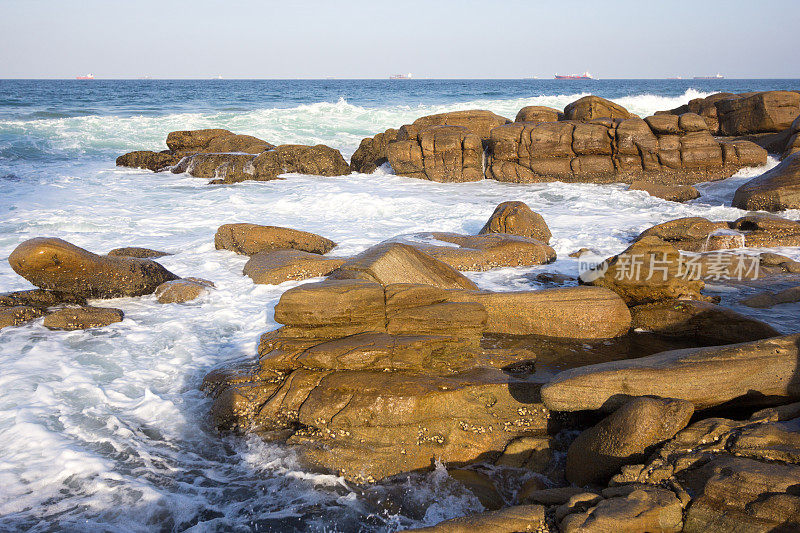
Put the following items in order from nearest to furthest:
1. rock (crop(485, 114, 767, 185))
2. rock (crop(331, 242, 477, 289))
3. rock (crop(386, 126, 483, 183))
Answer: rock (crop(331, 242, 477, 289)) → rock (crop(485, 114, 767, 185)) → rock (crop(386, 126, 483, 183))

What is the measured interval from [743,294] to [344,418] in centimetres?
534

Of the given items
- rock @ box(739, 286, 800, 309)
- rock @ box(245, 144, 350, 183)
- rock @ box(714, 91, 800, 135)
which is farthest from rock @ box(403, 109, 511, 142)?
rock @ box(739, 286, 800, 309)

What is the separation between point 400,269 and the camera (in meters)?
6.41

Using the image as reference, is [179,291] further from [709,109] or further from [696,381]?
[709,109]

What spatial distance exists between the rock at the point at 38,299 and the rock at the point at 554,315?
5.11m

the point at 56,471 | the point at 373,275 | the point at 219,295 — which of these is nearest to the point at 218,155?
the point at 219,295

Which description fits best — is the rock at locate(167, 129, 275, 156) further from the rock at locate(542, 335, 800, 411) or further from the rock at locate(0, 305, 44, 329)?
the rock at locate(542, 335, 800, 411)

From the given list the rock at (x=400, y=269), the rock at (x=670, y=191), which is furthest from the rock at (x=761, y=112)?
the rock at (x=400, y=269)

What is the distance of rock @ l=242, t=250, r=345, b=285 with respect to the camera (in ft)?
26.3

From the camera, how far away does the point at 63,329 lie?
6.54 metres

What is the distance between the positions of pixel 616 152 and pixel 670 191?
259cm

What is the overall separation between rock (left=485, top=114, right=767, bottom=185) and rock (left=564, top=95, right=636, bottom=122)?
153 cm

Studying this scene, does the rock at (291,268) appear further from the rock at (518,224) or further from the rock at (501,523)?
the rock at (501,523)

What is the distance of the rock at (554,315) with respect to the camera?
5.46m
